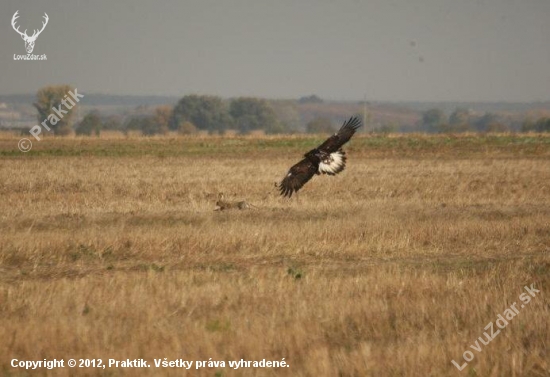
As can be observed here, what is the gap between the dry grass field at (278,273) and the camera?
7.55m

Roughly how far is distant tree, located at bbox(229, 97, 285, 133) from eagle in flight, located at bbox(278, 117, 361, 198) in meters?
121

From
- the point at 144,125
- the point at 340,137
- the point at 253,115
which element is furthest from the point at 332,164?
the point at 253,115

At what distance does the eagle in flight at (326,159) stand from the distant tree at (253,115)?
121 metres

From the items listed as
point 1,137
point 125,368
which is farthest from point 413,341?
point 1,137

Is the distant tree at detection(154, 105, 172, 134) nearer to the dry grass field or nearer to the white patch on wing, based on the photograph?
the dry grass field

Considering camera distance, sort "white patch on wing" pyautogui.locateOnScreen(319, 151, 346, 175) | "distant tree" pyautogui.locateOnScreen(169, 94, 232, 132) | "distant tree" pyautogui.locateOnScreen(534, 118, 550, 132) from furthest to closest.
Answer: "distant tree" pyautogui.locateOnScreen(169, 94, 232, 132), "distant tree" pyautogui.locateOnScreen(534, 118, 550, 132), "white patch on wing" pyautogui.locateOnScreen(319, 151, 346, 175)

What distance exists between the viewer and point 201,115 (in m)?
139

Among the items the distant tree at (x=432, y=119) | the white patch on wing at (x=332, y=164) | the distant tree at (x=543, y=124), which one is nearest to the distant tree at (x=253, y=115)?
the distant tree at (x=432, y=119)

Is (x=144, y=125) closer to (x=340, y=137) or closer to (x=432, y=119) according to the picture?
(x=432, y=119)

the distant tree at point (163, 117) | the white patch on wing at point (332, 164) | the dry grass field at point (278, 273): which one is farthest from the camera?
the distant tree at point (163, 117)

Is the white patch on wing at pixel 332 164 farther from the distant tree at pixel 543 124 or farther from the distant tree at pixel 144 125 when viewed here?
the distant tree at pixel 144 125

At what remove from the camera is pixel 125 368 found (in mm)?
7145

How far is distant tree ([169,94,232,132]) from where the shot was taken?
452ft

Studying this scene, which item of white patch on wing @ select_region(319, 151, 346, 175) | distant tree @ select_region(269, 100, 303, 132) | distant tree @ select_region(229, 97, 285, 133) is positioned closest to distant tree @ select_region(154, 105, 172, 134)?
distant tree @ select_region(229, 97, 285, 133)
